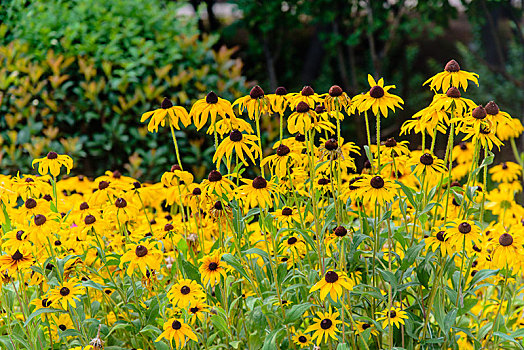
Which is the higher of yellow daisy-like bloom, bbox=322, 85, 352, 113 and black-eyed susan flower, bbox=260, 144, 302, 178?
yellow daisy-like bloom, bbox=322, 85, 352, 113

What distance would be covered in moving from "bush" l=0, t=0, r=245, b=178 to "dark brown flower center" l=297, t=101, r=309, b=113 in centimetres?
205

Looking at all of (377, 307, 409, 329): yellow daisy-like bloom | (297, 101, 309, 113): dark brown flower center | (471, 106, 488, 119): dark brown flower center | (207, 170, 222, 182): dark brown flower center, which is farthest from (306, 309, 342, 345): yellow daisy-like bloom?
(471, 106, 488, 119): dark brown flower center

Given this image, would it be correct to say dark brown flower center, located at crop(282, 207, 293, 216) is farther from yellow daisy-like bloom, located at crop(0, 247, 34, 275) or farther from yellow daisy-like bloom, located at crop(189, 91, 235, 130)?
yellow daisy-like bloom, located at crop(0, 247, 34, 275)

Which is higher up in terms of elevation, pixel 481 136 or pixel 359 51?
pixel 481 136

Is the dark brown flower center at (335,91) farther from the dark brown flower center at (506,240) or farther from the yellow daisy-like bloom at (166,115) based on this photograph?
the dark brown flower center at (506,240)

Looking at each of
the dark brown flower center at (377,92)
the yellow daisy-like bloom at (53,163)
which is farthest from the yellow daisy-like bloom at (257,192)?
the yellow daisy-like bloom at (53,163)

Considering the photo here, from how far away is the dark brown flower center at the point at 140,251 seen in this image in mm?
2104

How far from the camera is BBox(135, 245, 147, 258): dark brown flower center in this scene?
2.10 metres

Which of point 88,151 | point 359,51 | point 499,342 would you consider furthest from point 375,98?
point 359,51

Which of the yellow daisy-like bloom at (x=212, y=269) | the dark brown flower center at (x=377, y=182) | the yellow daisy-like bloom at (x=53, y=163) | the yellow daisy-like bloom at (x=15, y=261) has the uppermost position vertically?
the yellow daisy-like bloom at (x=53, y=163)

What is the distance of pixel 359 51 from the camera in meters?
7.63

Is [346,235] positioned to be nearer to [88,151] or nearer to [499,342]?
[499,342]

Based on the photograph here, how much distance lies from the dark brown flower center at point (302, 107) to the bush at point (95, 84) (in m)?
2.05

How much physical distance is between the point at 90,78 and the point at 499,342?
317 centimetres
